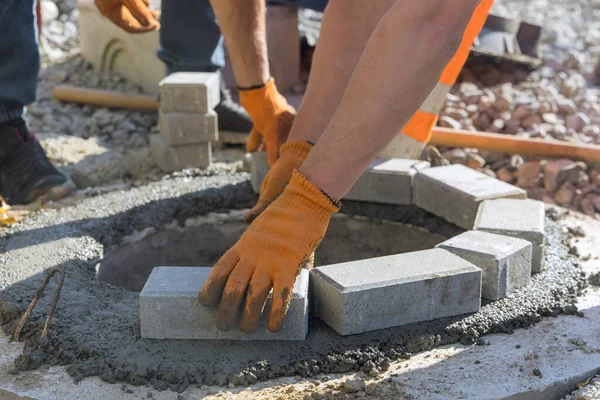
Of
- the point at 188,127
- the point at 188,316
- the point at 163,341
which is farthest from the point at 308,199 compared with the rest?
the point at 188,127

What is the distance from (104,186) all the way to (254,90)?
1.23 metres

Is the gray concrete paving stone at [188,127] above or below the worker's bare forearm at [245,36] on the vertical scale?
below

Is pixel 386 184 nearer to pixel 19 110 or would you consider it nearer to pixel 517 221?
pixel 517 221

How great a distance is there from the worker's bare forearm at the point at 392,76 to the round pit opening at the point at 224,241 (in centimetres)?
134

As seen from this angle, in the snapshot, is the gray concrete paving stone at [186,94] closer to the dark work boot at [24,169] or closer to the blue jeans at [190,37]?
the blue jeans at [190,37]

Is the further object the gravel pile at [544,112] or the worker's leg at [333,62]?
the gravel pile at [544,112]

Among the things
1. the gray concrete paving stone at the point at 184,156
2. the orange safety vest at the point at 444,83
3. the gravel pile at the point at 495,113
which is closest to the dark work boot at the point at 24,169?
the gravel pile at the point at 495,113

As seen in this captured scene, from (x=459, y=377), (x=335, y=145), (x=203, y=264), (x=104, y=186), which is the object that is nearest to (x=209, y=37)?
(x=104, y=186)

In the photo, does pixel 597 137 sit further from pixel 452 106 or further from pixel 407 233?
pixel 407 233

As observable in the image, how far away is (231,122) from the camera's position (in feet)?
16.3

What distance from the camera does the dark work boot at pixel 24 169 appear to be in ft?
13.3

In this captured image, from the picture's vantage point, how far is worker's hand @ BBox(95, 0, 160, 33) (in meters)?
3.88

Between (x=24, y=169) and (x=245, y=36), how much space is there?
156 cm

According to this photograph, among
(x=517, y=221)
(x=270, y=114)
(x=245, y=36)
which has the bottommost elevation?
(x=517, y=221)
